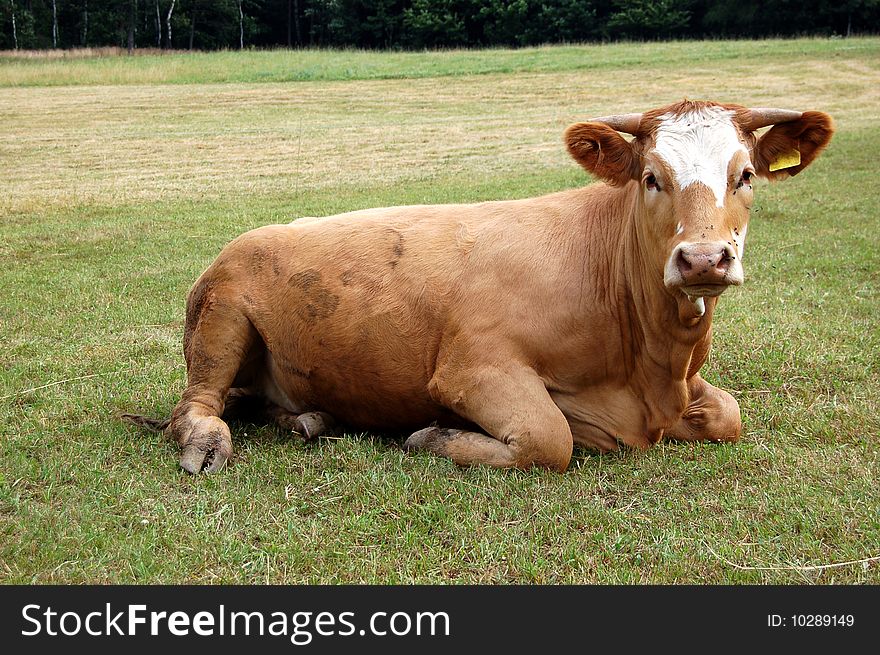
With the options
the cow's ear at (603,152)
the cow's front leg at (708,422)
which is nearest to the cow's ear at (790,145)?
the cow's ear at (603,152)

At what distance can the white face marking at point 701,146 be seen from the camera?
4227 millimetres

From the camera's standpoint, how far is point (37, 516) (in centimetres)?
417

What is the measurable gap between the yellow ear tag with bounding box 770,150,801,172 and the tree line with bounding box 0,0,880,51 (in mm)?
55961

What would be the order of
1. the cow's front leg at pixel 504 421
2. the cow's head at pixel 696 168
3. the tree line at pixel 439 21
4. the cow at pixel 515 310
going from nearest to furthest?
the cow's head at pixel 696 168 < the cow at pixel 515 310 < the cow's front leg at pixel 504 421 < the tree line at pixel 439 21

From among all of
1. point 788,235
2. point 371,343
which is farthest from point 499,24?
point 371,343

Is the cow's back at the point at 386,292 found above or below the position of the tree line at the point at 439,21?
below

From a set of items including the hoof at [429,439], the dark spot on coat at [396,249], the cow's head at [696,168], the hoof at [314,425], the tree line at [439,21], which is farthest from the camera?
the tree line at [439,21]

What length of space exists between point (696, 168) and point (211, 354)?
2.84 metres

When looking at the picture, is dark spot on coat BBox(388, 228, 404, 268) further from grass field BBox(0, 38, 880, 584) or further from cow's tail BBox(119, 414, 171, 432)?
cow's tail BBox(119, 414, 171, 432)

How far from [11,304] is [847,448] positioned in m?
6.97

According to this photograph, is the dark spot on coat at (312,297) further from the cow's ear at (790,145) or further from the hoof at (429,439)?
the cow's ear at (790,145)

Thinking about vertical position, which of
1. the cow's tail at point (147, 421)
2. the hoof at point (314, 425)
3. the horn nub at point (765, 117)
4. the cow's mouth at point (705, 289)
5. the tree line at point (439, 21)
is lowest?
the cow's tail at point (147, 421)

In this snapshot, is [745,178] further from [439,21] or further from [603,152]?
[439,21]

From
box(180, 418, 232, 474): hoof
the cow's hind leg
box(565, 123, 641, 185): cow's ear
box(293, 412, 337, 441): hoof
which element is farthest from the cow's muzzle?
the cow's hind leg
